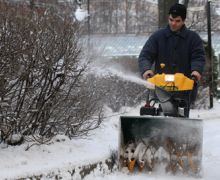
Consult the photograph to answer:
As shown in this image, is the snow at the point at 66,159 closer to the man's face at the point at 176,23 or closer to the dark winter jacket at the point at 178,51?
the dark winter jacket at the point at 178,51

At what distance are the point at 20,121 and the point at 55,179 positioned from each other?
31.8 inches

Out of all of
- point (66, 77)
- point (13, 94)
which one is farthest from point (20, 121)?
point (66, 77)

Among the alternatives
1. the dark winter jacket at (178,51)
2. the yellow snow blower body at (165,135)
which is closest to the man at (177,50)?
the dark winter jacket at (178,51)

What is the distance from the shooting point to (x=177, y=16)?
6359 mm

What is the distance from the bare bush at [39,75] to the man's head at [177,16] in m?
1.15

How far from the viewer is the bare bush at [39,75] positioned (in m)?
5.93

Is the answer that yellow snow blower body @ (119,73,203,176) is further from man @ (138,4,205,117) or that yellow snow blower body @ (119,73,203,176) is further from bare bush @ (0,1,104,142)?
bare bush @ (0,1,104,142)

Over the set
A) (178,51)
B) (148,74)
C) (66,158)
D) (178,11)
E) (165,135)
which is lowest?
(66,158)

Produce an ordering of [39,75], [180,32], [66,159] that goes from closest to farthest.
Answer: [66,159] → [39,75] → [180,32]

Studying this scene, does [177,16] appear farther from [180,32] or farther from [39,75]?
[39,75]

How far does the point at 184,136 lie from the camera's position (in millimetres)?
6152

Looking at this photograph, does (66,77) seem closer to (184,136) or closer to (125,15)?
(184,136)

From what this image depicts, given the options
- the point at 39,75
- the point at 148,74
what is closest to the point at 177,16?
the point at 148,74

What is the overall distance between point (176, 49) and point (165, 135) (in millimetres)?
1021
